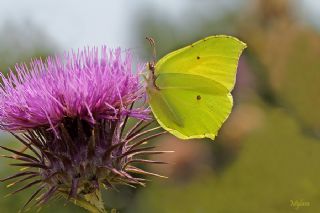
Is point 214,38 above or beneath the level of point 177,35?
above

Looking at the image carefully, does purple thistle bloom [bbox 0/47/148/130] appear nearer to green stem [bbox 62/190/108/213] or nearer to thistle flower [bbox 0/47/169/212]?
thistle flower [bbox 0/47/169/212]

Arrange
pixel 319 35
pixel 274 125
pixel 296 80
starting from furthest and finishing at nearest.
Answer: pixel 319 35
pixel 296 80
pixel 274 125

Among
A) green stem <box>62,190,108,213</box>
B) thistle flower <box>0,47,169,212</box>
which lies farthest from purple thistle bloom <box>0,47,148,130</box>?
green stem <box>62,190,108,213</box>

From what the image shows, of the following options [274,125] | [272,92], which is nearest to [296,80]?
[272,92]

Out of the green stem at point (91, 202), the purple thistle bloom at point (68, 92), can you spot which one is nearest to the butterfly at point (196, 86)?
the purple thistle bloom at point (68, 92)

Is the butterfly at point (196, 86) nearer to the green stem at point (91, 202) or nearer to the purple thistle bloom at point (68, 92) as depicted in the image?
the purple thistle bloom at point (68, 92)

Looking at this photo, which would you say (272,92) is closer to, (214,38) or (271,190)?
(271,190)
